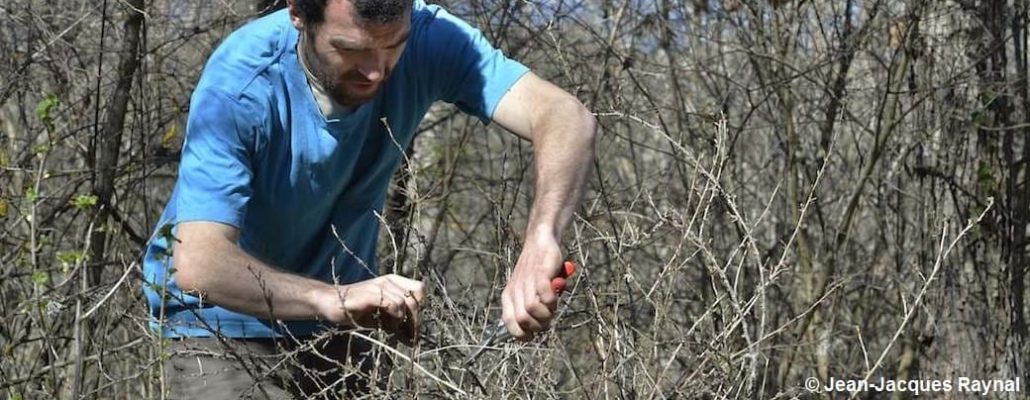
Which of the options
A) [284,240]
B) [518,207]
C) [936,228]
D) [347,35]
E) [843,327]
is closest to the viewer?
[347,35]

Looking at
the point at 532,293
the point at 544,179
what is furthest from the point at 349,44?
the point at 532,293

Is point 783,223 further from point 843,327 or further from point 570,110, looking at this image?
point 570,110

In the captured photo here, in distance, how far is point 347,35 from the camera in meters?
3.46

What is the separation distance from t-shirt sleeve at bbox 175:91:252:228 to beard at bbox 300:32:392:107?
213 mm

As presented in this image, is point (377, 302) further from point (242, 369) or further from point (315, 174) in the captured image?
point (242, 369)

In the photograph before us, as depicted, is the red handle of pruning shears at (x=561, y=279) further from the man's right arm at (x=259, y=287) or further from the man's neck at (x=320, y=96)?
the man's neck at (x=320, y=96)

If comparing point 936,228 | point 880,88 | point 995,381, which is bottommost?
point 995,381

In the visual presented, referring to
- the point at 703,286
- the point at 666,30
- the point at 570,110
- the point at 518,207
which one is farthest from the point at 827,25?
the point at 570,110

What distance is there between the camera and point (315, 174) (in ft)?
12.2

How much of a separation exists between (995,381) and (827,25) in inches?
60.8

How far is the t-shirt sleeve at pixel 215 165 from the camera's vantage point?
332cm

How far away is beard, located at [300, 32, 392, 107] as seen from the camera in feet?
11.7

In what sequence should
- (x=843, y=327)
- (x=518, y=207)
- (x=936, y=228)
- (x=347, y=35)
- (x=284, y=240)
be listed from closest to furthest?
(x=347, y=35), (x=284, y=240), (x=936, y=228), (x=843, y=327), (x=518, y=207)

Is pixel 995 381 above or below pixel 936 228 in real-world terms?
below
